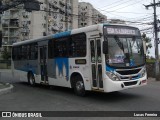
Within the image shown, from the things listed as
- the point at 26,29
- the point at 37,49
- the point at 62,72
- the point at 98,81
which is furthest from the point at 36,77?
the point at 26,29

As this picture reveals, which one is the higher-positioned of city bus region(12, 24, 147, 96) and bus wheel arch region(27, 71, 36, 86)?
city bus region(12, 24, 147, 96)

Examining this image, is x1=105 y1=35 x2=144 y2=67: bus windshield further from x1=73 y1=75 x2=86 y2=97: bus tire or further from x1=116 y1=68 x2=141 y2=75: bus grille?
x1=73 y1=75 x2=86 y2=97: bus tire

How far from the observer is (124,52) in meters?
11.3

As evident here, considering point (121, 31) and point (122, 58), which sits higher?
point (121, 31)

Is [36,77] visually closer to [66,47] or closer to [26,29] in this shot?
[66,47]

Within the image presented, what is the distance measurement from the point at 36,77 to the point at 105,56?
7415 mm

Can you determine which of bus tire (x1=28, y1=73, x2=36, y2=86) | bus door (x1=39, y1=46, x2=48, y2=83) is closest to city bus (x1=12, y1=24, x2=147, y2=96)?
bus door (x1=39, y1=46, x2=48, y2=83)

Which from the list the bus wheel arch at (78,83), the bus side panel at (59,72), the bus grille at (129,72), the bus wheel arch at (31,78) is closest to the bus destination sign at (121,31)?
the bus grille at (129,72)

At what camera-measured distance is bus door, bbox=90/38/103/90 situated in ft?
36.4

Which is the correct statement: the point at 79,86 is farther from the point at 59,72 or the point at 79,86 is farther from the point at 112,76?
the point at 112,76

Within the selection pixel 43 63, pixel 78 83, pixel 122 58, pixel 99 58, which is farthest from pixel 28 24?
pixel 122 58

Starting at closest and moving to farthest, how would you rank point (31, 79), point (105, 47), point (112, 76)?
point (105, 47), point (112, 76), point (31, 79)

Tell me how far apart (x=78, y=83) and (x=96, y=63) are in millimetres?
1734

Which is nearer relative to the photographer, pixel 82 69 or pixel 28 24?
pixel 82 69
